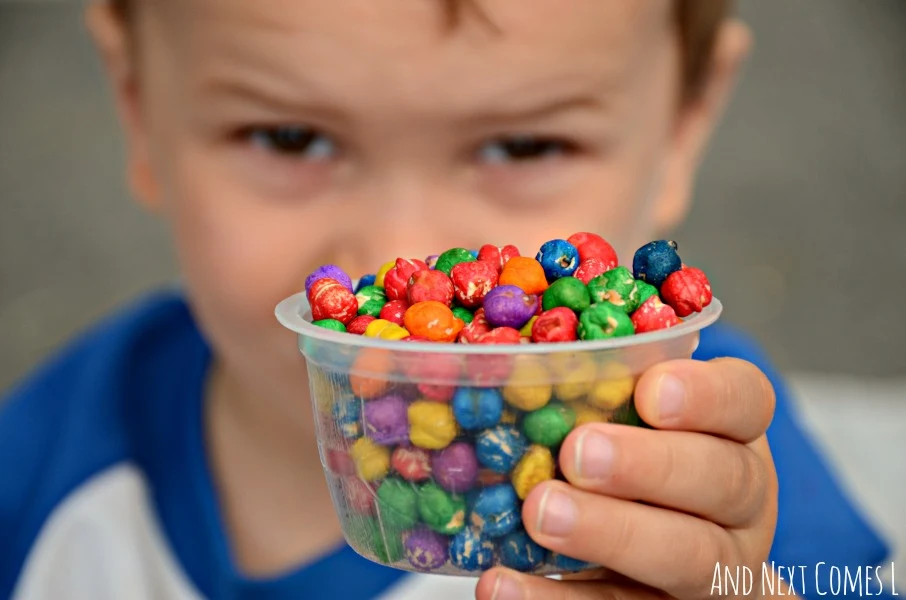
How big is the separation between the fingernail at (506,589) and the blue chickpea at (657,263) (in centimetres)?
22

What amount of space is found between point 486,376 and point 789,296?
209cm

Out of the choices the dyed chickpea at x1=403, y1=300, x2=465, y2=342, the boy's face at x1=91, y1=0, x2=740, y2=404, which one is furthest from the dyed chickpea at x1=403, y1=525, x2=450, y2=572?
the boy's face at x1=91, y1=0, x2=740, y2=404

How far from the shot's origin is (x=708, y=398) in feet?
1.81

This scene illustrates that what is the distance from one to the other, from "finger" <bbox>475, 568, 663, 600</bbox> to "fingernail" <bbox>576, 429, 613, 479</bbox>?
0.08 metres

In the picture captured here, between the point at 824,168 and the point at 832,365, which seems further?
the point at 824,168

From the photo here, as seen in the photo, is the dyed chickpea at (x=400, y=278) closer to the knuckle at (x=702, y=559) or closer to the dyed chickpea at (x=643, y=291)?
the dyed chickpea at (x=643, y=291)

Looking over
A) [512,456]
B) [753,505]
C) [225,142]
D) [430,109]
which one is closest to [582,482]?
[512,456]

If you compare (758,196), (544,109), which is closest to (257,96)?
(544,109)

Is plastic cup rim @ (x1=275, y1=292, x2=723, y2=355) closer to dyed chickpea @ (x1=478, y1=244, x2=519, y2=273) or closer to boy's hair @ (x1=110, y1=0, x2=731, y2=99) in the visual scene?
dyed chickpea @ (x1=478, y1=244, x2=519, y2=273)

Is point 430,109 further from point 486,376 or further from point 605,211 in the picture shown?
point 486,376

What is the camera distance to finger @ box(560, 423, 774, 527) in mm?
509

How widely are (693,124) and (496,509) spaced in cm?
82

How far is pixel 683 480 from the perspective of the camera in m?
0.56

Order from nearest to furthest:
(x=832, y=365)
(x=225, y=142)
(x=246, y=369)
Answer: (x=225, y=142), (x=246, y=369), (x=832, y=365)
